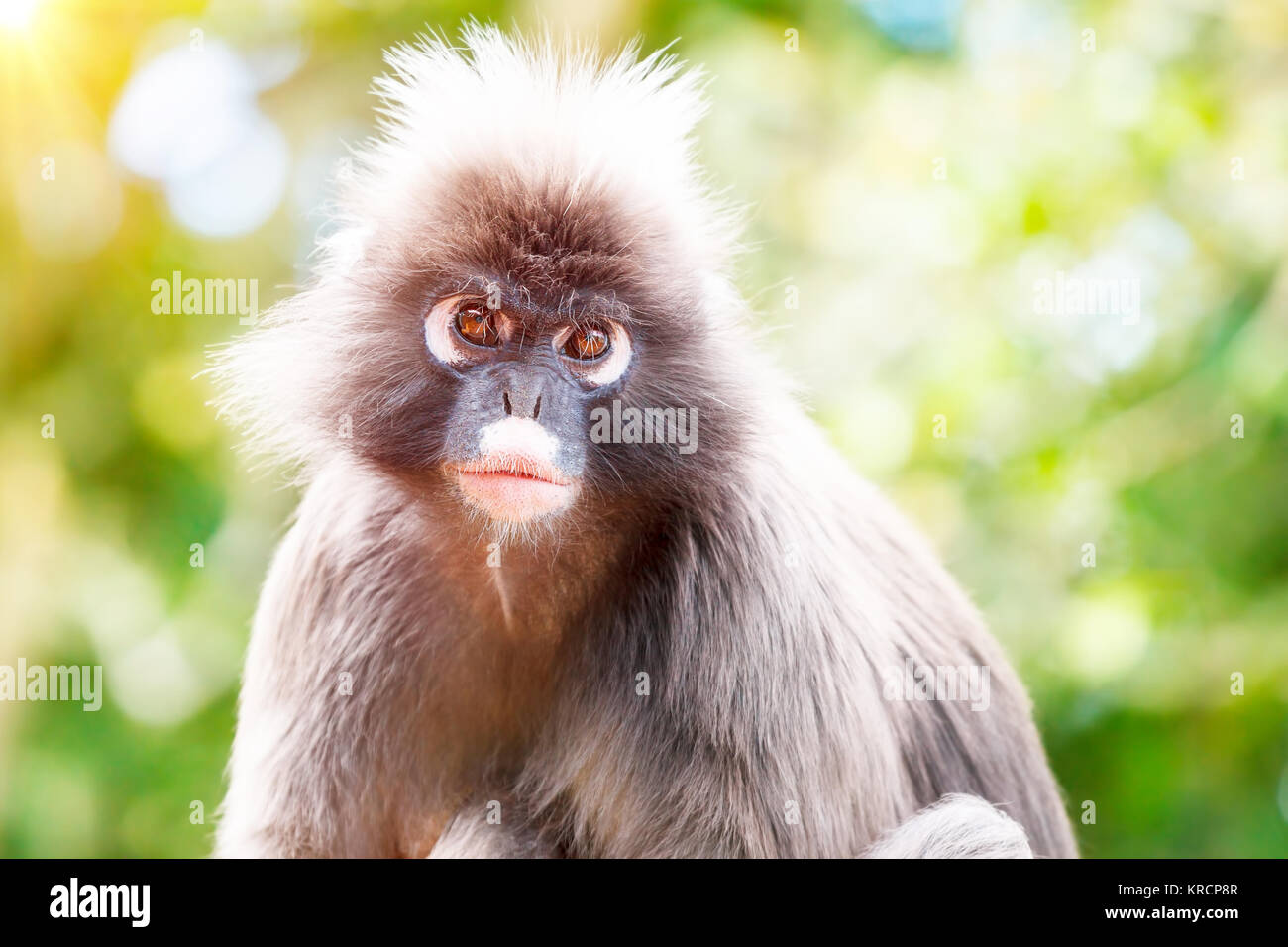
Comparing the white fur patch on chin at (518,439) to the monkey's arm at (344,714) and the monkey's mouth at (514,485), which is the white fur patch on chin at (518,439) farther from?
the monkey's arm at (344,714)

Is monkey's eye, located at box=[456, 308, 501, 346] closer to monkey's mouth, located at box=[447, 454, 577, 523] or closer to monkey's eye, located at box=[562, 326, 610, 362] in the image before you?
monkey's eye, located at box=[562, 326, 610, 362]

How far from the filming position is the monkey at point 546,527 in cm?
237

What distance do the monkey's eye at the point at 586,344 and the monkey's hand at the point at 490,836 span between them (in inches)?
37.7

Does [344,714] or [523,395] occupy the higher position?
[523,395]

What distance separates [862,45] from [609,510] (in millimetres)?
2540

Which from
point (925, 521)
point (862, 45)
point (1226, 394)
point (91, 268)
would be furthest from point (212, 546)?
point (1226, 394)

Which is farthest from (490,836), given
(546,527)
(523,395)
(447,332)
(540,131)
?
(540,131)

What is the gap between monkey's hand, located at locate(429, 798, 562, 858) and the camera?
2492 mm

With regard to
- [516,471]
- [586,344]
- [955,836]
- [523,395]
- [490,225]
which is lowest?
[955,836]

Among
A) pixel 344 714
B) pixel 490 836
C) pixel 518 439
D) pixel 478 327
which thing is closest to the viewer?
pixel 518 439

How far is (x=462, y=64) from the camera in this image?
8.55 ft

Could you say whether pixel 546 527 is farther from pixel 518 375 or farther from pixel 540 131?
pixel 540 131

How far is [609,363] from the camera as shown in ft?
7.91

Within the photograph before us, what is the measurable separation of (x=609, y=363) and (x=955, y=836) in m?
1.21
